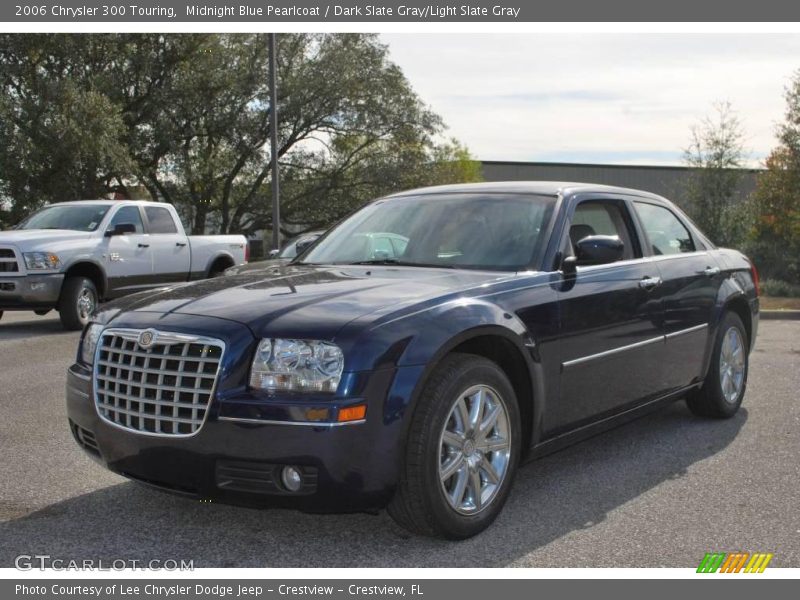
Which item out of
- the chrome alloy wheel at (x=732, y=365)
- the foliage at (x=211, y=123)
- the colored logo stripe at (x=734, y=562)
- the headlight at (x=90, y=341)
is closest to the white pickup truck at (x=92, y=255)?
the headlight at (x=90, y=341)

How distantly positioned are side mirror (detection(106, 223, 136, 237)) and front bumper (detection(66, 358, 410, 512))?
1018 cm

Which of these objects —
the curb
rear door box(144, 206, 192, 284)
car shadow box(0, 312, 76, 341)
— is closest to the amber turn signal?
car shadow box(0, 312, 76, 341)

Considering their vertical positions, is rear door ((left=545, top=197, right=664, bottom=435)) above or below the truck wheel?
above

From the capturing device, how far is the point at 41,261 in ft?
41.3

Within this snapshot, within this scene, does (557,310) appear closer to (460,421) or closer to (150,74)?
(460,421)

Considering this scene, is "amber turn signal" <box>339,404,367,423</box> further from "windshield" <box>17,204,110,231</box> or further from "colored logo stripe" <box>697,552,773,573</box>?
"windshield" <box>17,204,110,231</box>

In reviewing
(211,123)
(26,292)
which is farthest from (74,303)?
(211,123)

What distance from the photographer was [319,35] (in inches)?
1432

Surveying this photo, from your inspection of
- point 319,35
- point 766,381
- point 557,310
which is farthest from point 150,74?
point 557,310

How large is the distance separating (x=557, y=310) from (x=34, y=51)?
2816 centimetres

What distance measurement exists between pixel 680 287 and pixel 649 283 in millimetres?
455

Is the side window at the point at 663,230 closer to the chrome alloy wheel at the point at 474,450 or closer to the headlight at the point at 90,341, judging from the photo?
the chrome alloy wheel at the point at 474,450

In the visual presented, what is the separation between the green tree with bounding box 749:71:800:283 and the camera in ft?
87.4

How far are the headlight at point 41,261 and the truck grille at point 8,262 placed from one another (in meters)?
0.15
